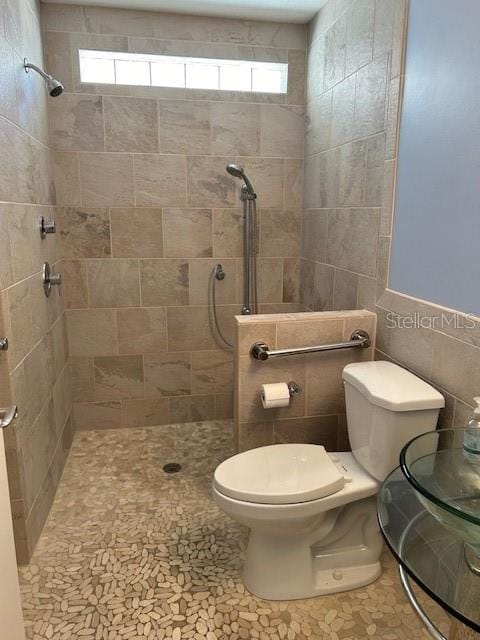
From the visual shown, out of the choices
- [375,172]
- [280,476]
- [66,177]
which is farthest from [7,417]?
[66,177]

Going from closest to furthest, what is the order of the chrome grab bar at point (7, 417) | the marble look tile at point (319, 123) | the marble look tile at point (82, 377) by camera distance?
1. the chrome grab bar at point (7, 417)
2. the marble look tile at point (319, 123)
3. the marble look tile at point (82, 377)

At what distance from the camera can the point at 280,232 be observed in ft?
9.93

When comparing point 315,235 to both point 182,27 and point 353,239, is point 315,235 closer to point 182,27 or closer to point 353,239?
point 353,239

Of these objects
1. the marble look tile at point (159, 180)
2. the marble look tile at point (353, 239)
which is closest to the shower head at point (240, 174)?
the marble look tile at point (159, 180)

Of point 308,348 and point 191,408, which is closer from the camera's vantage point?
point 308,348

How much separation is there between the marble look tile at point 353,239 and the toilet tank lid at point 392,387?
0.51 m

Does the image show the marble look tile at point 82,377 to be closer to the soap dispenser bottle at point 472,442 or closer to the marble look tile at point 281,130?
the marble look tile at point 281,130

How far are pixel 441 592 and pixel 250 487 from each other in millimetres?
773

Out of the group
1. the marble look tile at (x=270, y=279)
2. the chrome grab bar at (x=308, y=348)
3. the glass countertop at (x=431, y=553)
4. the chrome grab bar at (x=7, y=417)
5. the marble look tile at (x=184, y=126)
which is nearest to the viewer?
the glass countertop at (x=431, y=553)

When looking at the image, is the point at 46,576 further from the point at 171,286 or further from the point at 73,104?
the point at 73,104

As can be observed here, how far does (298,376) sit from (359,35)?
5.22 ft

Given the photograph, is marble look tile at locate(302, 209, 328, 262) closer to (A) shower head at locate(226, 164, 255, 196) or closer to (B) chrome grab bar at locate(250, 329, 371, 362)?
(A) shower head at locate(226, 164, 255, 196)

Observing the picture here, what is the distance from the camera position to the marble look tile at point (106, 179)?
2.72m

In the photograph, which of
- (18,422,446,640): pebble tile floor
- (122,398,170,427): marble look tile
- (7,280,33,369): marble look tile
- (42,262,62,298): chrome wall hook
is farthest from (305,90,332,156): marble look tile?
(18,422,446,640): pebble tile floor
